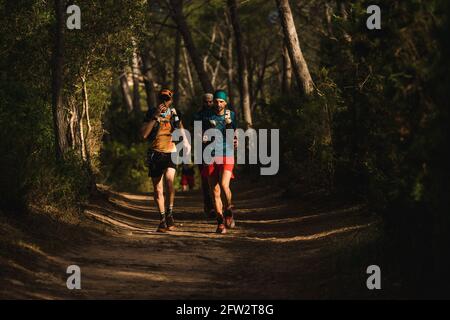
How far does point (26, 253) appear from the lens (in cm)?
998

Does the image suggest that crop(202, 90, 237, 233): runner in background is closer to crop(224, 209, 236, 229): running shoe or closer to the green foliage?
crop(224, 209, 236, 229): running shoe

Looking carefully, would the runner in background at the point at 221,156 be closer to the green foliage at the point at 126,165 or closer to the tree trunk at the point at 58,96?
the tree trunk at the point at 58,96

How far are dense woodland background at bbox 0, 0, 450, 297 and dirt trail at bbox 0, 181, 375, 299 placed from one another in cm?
61

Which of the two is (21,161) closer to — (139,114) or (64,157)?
(64,157)

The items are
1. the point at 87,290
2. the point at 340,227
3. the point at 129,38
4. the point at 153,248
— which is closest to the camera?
the point at 87,290

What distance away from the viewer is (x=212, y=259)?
10.9 m

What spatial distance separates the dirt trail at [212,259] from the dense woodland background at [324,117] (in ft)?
2.01

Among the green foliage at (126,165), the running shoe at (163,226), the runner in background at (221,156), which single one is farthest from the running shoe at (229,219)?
the green foliage at (126,165)

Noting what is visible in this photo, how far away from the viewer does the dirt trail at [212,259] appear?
28.2 ft

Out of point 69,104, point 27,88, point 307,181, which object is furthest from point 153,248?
point 69,104

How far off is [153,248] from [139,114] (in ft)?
79.7

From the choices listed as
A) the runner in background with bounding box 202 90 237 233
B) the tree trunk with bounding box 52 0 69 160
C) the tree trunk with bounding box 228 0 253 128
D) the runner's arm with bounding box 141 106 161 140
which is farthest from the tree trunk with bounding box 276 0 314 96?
the tree trunk with bounding box 228 0 253 128

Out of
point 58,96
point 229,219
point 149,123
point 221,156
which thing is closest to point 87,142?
point 58,96

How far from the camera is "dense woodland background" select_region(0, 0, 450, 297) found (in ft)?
25.5
